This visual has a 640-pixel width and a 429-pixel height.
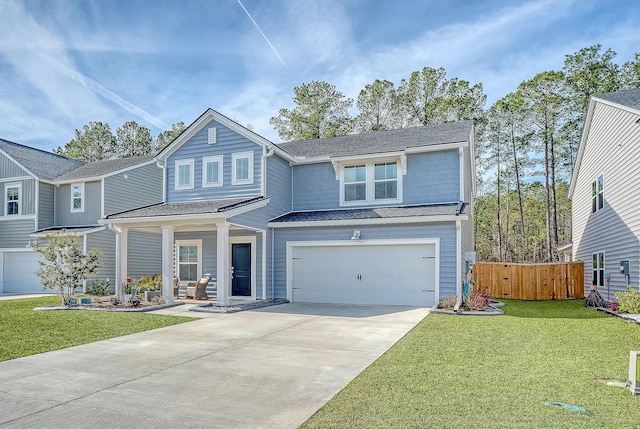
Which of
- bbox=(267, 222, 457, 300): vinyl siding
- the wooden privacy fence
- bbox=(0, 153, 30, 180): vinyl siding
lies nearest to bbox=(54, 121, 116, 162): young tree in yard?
bbox=(0, 153, 30, 180): vinyl siding

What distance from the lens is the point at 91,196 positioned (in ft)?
66.9

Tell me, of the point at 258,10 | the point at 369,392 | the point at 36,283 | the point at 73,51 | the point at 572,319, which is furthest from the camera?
the point at 36,283

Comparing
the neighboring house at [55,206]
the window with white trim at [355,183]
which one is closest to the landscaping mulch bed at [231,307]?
the window with white trim at [355,183]

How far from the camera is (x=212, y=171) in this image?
1576 centimetres

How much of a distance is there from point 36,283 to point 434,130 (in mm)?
19165

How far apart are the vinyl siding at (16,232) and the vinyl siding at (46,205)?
1.39 ft

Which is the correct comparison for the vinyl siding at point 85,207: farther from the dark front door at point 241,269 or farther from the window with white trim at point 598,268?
the window with white trim at point 598,268

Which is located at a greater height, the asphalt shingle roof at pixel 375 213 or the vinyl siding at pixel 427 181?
the vinyl siding at pixel 427 181

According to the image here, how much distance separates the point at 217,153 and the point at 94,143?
1175 inches

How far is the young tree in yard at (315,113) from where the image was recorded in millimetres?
32594

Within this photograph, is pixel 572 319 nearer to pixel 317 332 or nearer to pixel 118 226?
pixel 317 332

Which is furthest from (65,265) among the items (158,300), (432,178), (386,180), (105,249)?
(432,178)

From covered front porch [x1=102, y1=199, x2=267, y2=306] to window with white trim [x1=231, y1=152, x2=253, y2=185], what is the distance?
3.51 ft

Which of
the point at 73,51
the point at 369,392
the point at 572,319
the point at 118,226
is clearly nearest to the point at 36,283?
the point at 118,226
